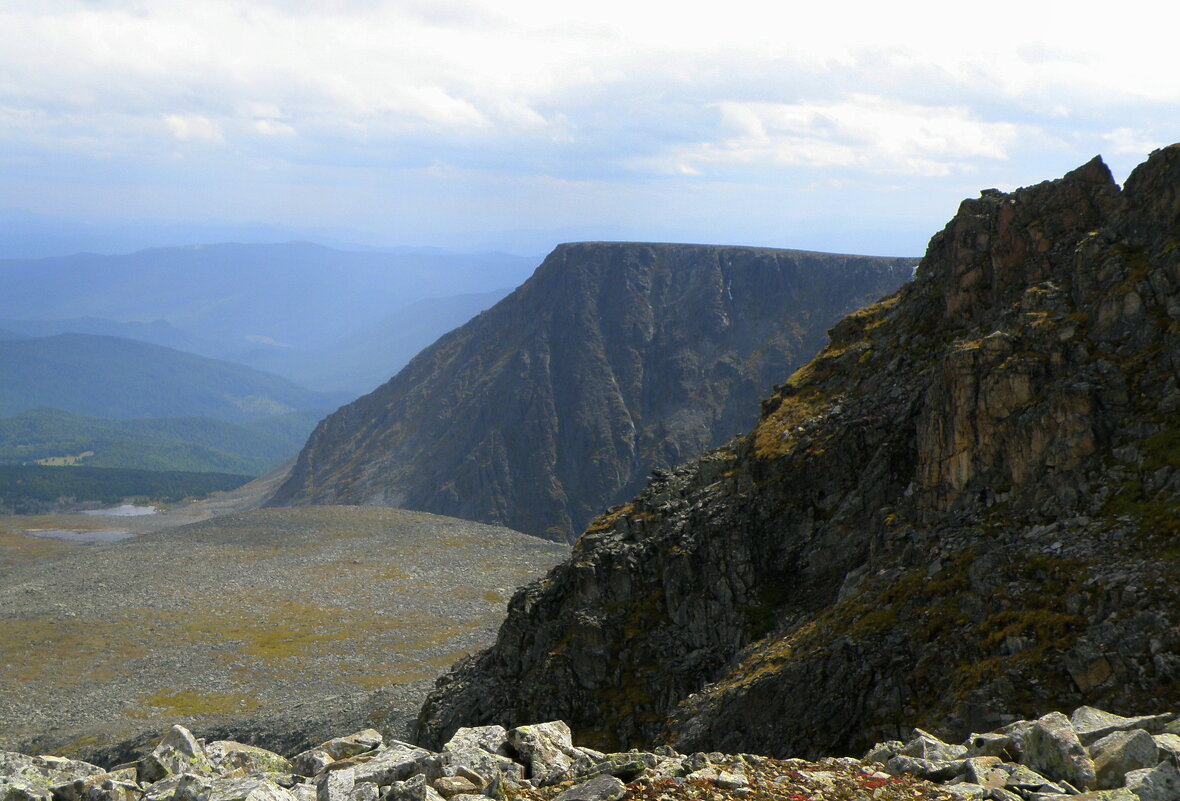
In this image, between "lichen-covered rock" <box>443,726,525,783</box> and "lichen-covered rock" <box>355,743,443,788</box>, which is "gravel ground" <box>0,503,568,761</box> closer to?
"lichen-covered rock" <box>443,726,525,783</box>

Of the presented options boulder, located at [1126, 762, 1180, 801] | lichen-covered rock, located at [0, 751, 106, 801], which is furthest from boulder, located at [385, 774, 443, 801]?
boulder, located at [1126, 762, 1180, 801]

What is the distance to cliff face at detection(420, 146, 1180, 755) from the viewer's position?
109 feet

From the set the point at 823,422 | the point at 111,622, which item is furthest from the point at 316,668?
the point at 823,422

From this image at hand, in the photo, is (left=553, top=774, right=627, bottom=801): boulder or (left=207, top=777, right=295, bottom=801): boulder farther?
(left=207, top=777, right=295, bottom=801): boulder

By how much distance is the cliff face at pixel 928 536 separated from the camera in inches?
1309

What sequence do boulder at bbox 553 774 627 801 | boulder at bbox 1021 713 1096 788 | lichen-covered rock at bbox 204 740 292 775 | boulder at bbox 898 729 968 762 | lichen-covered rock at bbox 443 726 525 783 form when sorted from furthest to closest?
lichen-covered rock at bbox 204 740 292 775
boulder at bbox 898 729 968 762
lichen-covered rock at bbox 443 726 525 783
boulder at bbox 1021 713 1096 788
boulder at bbox 553 774 627 801

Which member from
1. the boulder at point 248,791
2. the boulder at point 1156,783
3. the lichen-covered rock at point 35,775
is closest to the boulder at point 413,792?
the boulder at point 248,791

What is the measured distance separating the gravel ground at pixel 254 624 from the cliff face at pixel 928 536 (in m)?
27.8

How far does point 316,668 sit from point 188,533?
7819 centimetres

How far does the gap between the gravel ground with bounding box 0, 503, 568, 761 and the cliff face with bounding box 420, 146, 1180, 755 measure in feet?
91.1

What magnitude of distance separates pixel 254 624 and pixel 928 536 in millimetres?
100543

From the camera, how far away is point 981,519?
132 ft

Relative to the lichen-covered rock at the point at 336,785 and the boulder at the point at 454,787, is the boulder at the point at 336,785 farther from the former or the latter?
the boulder at the point at 454,787

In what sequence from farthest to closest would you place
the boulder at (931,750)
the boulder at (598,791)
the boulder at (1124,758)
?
the boulder at (931,750), the boulder at (1124,758), the boulder at (598,791)
